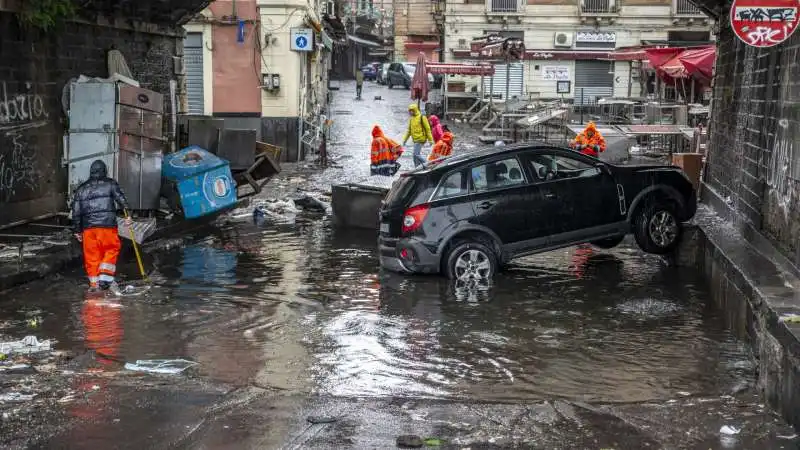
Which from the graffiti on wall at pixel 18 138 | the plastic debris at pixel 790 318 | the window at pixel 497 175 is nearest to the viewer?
the plastic debris at pixel 790 318

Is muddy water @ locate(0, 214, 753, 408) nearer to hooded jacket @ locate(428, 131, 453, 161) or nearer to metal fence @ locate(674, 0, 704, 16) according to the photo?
hooded jacket @ locate(428, 131, 453, 161)

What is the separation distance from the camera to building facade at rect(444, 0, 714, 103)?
46000 millimetres

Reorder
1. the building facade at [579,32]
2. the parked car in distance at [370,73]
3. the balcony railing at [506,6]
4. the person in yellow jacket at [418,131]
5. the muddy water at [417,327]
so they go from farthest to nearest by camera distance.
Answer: the parked car in distance at [370,73], the balcony railing at [506,6], the building facade at [579,32], the person in yellow jacket at [418,131], the muddy water at [417,327]

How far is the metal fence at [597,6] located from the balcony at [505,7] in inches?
112

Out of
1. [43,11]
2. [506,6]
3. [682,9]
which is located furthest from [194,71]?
[682,9]

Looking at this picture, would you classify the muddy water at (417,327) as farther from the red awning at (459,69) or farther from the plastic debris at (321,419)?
the red awning at (459,69)

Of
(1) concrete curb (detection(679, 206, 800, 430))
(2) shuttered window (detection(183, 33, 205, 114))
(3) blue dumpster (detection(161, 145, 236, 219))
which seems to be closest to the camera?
(1) concrete curb (detection(679, 206, 800, 430))

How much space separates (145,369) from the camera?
26.8 ft

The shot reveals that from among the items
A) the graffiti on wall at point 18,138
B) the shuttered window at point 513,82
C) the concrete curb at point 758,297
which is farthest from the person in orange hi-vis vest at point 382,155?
the shuttered window at point 513,82

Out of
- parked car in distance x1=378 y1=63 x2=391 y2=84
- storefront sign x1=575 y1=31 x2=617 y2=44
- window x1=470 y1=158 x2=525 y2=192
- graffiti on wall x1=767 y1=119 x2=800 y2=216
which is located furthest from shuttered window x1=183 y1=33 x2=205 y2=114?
parked car in distance x1=378 y1=63 x2=391 y2=84

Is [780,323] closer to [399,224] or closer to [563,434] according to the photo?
[563,434]

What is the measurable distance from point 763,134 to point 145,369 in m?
7.28

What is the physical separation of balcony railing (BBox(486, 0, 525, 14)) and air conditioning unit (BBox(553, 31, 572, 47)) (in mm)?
2020

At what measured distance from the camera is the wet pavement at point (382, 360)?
6594mm
